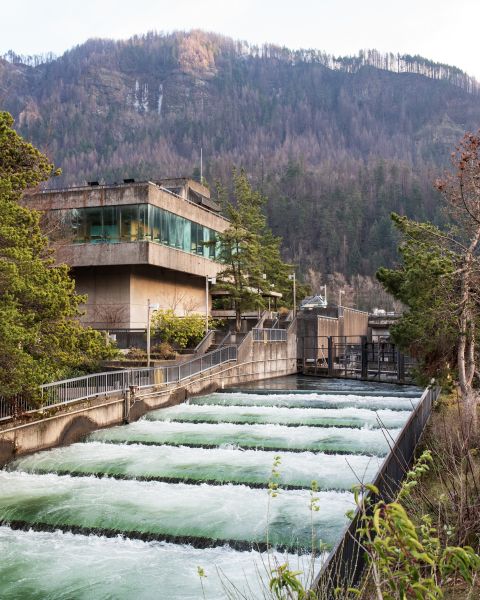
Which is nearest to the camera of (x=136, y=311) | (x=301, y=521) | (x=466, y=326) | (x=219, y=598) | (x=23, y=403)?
(x=219, y=598)

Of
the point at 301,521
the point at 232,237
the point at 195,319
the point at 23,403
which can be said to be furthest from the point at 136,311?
the point at 301,521

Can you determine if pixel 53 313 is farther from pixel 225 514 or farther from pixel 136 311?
pixel 136 311

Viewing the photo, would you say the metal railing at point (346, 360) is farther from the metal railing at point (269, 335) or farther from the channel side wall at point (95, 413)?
the channel side wall at point (95, 413)

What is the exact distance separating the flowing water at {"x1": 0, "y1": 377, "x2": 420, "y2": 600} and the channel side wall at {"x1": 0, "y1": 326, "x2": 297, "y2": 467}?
559 millimetres

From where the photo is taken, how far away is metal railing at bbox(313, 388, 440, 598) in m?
6.72

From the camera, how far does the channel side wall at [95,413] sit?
1955 centimetres

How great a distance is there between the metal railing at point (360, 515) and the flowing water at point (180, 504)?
58cm

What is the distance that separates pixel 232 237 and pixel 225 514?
37704 mm

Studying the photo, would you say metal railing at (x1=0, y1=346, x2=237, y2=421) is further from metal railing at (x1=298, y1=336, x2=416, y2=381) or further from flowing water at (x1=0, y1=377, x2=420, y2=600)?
metal railing at (x1=298, y1=336, x2=416, y2=381)

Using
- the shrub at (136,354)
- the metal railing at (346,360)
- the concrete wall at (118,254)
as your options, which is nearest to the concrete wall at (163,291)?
the concrete wall at (118,254)

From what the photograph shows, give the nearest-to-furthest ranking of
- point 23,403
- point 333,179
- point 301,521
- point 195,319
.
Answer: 1. point 301,521
2. point 23,403
3. point 195,319
4. point 333,179

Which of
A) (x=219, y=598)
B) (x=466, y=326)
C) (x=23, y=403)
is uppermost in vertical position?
(x=466, y=326)

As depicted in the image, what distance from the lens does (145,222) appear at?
4772 cm

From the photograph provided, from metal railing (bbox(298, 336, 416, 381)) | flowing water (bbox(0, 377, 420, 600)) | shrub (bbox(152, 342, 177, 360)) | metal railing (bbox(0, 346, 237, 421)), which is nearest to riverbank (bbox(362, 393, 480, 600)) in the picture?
flowing water (bbox(0, 377, 420, 600))
